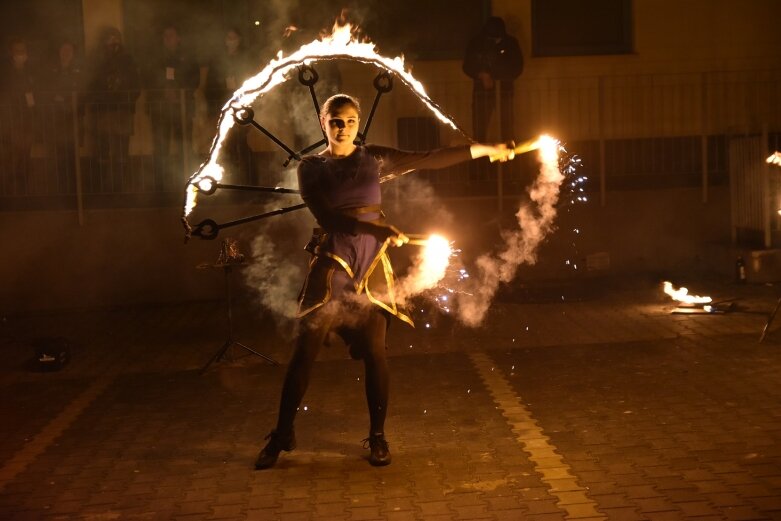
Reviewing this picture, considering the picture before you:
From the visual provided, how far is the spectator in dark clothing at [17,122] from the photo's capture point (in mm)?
13062

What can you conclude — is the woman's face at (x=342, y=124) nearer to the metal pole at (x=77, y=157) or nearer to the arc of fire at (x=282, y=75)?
the arc of fire at (x=282, y=75)

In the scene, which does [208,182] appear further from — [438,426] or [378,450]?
[438,426]

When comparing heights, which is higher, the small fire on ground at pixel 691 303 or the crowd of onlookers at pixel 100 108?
the crowd of onlookers at pixel 100 108

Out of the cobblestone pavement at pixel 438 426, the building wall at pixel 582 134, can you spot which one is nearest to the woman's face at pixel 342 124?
the cobblestone pavement at pixel 438 426

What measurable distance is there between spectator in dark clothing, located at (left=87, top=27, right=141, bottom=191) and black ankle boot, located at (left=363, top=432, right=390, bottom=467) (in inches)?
311

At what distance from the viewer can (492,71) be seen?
45.8 ft

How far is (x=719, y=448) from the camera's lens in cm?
646

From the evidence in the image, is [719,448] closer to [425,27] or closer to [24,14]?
[425,27]

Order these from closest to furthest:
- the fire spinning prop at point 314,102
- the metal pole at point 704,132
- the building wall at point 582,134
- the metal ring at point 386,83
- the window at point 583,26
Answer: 1. the fire spinning prop at point 314,102
2. the metal ring at point 386,83
3. the building wall at point 582,134
4. the metal pole at point 704,132
5. the window at point 583,26

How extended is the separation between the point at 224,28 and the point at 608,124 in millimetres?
5332

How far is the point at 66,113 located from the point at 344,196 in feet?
26.0

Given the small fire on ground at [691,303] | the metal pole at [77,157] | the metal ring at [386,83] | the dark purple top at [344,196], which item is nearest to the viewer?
the dark purple top at [344,196]

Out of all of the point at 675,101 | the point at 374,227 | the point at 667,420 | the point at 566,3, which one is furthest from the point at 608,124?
the point at 374,227

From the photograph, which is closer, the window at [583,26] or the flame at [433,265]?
the flame at [433,265]
